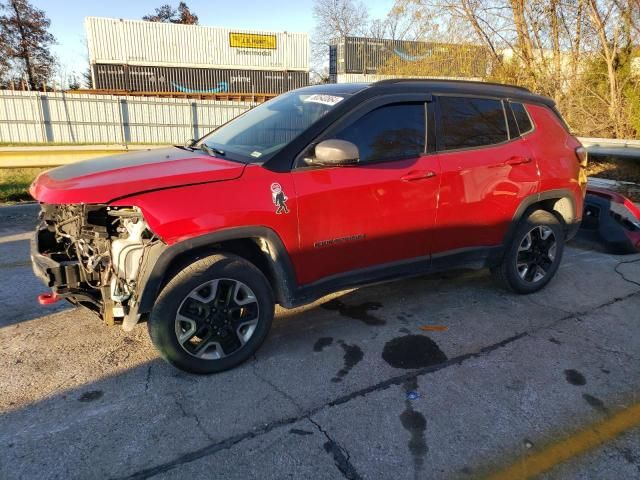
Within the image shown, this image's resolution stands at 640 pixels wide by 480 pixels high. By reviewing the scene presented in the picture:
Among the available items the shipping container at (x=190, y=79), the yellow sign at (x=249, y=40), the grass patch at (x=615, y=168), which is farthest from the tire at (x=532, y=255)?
the yellow sign at (x=249, y=40)

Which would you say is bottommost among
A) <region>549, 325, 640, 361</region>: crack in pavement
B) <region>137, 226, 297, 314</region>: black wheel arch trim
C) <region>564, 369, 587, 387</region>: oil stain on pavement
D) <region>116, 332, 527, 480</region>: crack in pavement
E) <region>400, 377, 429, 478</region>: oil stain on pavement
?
<region>549, 325, 640, 361</region>: crack in pavement

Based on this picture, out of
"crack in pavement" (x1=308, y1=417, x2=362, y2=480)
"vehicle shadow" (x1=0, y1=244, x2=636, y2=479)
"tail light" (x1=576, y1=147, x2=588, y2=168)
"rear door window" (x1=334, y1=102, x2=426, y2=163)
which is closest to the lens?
"crack in pavement" (x1=308, y1=417, x2=362, y2=480)

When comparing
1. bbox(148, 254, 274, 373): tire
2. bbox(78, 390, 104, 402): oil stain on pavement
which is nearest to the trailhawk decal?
bbox(148, 254, 274, 373): tire

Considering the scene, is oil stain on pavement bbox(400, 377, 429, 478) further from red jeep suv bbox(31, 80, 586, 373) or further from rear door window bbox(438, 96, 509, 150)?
rear door window bbox(438, 96, 509, 150)

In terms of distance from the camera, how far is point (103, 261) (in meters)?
2.97

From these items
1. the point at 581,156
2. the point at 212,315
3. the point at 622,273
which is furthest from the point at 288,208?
the point at 622,273

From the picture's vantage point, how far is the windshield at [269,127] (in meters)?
3.30

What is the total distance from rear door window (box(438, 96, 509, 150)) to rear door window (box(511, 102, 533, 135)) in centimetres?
16

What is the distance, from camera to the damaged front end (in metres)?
2.85

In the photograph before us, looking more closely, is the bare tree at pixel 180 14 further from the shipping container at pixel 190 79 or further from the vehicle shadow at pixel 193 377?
the vehicle shadow at pixel 193 377

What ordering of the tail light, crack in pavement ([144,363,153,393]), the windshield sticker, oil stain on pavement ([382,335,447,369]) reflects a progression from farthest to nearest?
the tail light
the windshield sticker
oil stain on pavement ([382,335,447,369])
crack in pavement ([144,363,153,393])

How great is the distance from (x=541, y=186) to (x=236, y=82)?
31.2m

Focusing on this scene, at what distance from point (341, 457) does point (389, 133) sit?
221 centimetres

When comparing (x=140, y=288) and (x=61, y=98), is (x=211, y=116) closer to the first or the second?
(x=61, y=98)
